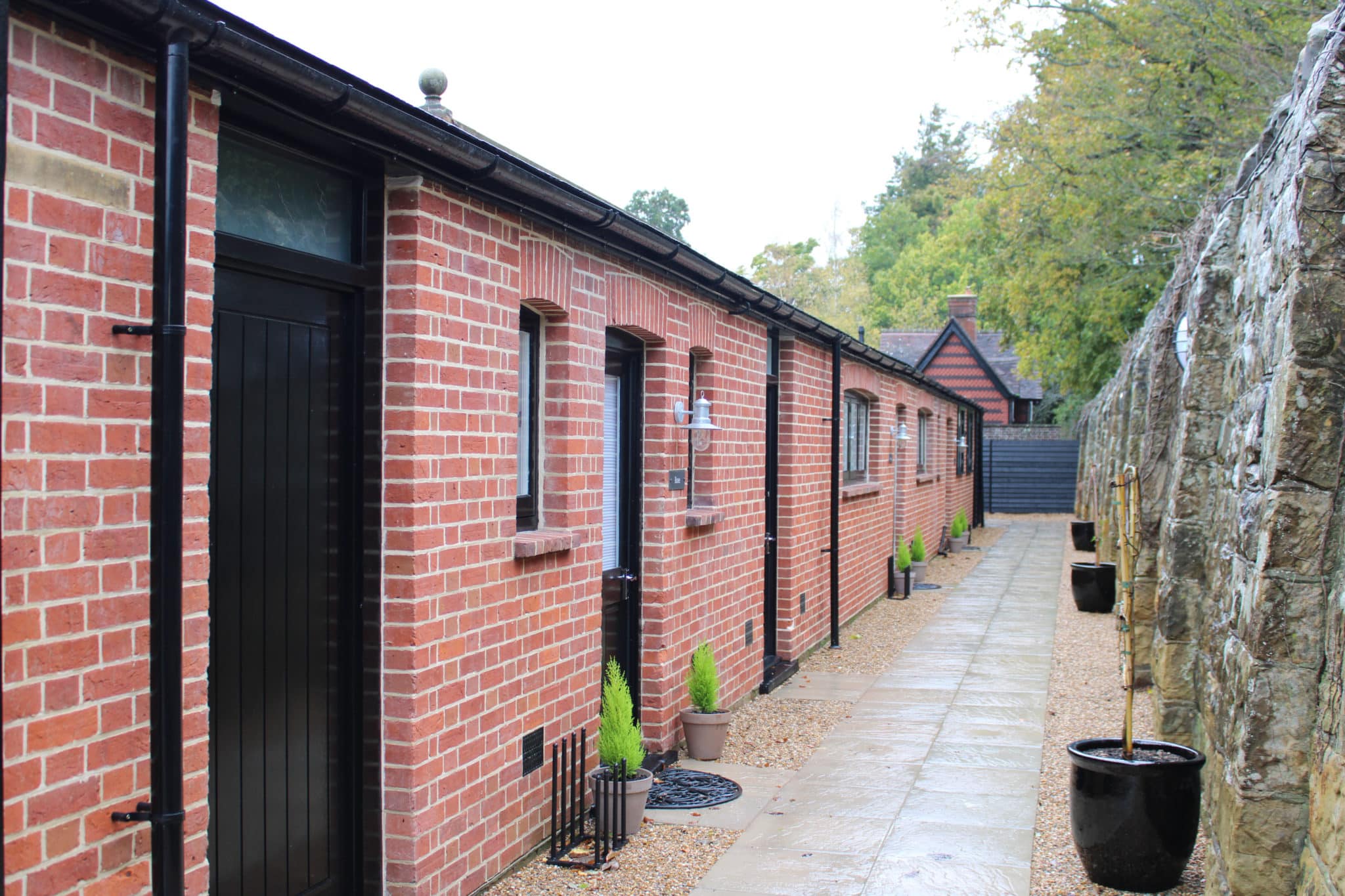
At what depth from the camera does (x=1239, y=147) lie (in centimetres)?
1612

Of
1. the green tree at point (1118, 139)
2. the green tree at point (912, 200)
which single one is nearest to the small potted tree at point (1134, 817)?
the green tree at point (1118, 139)

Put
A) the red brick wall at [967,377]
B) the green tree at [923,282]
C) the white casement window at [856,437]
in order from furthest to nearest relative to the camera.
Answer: the green tree at [923,282] → the red brick wall at [967,377] → the white casement window at [856,437]

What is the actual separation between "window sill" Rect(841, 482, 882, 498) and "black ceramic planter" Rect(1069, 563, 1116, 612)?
7.96 feet

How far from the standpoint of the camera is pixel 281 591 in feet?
12.6

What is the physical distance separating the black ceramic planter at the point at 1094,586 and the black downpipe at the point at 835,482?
3.56m

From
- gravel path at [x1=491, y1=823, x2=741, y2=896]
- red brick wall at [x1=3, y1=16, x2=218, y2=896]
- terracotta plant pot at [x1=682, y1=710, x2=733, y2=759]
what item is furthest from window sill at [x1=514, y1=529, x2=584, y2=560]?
red brick wall at [x1=3, y1=16, x2=218, y2=896]

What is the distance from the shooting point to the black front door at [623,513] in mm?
Result: 6531

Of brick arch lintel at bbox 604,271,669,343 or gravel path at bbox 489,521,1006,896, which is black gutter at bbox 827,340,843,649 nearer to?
gravel path at bbox 489,521,1006,896

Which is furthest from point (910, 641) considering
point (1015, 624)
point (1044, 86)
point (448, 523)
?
point (1044, 86)

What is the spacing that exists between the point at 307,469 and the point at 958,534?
19.1 metres

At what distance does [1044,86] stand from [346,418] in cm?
2261

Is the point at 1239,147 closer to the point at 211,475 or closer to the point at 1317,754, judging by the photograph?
the point at 1317,754

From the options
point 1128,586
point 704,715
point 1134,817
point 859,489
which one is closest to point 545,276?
point 1128,586

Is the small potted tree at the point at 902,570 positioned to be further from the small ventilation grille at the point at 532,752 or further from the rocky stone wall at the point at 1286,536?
the small ventilation grille at the point at 532,752
